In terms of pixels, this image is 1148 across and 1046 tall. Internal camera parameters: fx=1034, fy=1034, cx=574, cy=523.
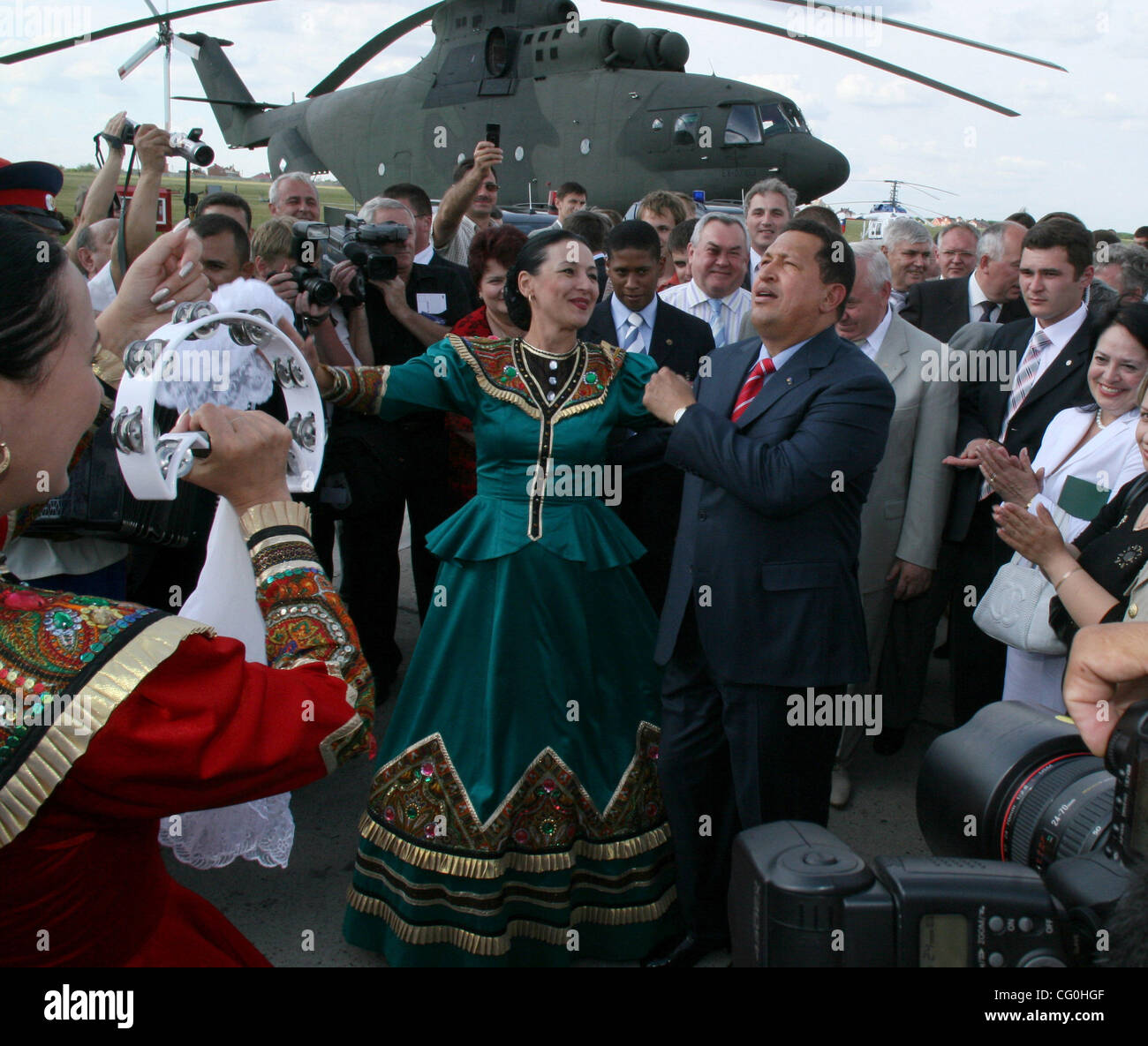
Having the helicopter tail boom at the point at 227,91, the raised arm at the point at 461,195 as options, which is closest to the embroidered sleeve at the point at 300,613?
the raised arm at the point at 461,195

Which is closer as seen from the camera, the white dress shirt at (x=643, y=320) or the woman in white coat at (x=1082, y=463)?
the woman in white coat at (x=1082, y=463)

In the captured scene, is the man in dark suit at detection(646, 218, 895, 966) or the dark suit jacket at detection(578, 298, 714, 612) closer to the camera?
the man in dark suit at detection(646, 218, 895, 966)

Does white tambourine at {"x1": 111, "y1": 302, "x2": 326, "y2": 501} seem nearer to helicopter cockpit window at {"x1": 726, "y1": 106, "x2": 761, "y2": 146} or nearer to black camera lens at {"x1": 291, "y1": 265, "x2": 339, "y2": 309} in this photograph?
black camera lens at {"x1": 291, "y1": 265, "x2": 339, "y2": 309}

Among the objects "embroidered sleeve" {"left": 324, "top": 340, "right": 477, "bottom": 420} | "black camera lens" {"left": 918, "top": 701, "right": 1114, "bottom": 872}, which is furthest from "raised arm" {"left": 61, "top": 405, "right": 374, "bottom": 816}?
"embroidered sleeve" {"left": 324, "top": 340, "right": 477, "bottom": 420}

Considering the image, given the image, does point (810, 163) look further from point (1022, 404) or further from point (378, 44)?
point (1022, 404)

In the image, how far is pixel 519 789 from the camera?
2.71 meters

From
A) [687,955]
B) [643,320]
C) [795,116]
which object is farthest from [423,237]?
[795,116]

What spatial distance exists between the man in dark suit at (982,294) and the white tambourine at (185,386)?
3884 mm

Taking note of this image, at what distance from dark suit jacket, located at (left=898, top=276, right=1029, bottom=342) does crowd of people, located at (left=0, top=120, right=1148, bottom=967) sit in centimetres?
51

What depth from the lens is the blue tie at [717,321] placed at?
458cm

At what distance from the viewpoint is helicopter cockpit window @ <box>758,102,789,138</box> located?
45.8 ft

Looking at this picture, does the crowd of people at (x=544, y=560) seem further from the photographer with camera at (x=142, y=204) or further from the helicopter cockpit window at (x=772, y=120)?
the helicopter cockpit window at (x=772, y=120)

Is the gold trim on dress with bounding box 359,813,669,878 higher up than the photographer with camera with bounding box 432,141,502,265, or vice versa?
the photographer with camera with bounding box 432,141,502,265

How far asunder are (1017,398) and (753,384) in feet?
5.18
